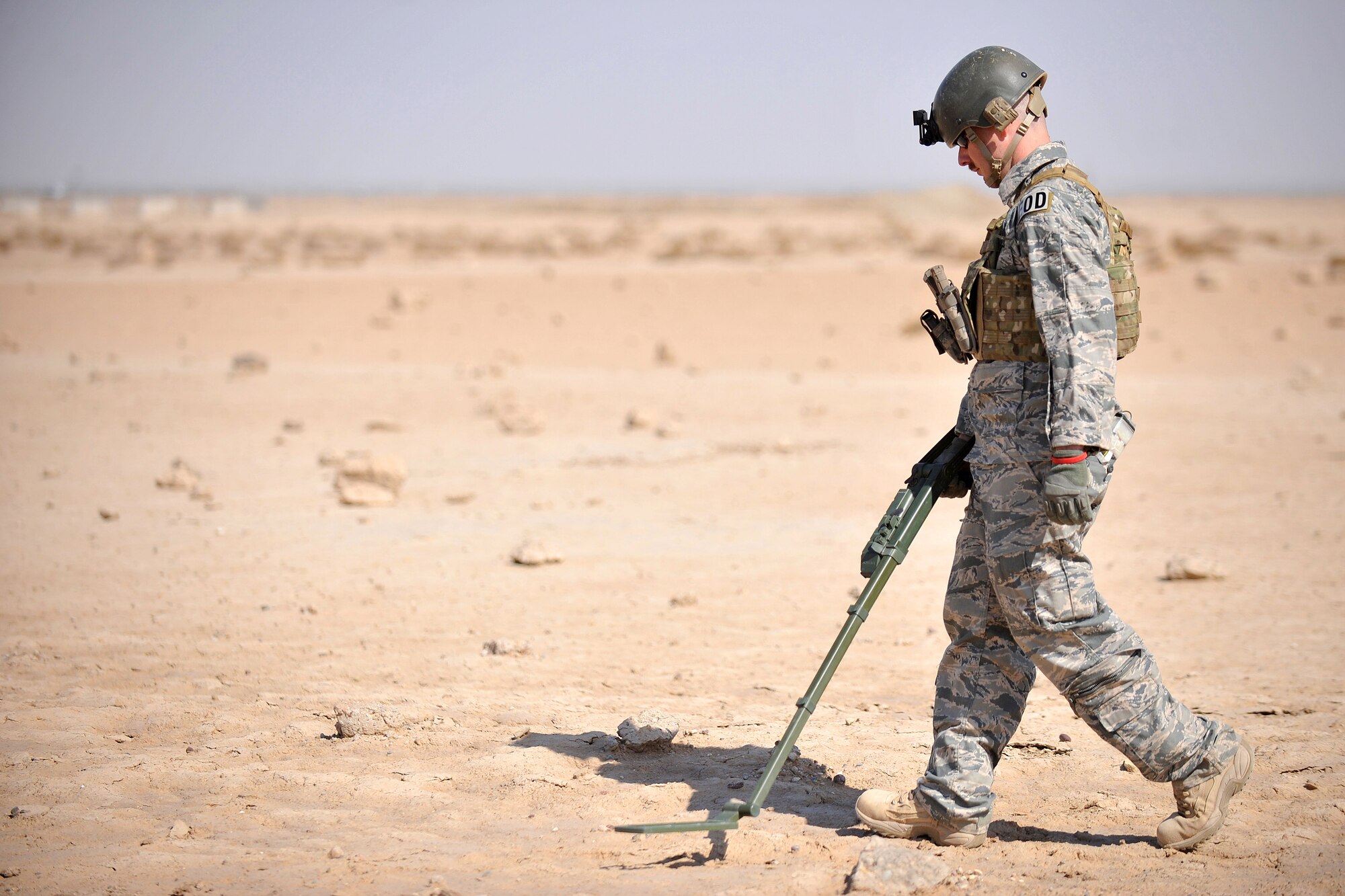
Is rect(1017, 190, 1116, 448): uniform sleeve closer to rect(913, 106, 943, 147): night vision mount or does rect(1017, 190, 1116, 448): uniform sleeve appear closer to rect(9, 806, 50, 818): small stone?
rect(913, 106, 943, 147): night vision mount

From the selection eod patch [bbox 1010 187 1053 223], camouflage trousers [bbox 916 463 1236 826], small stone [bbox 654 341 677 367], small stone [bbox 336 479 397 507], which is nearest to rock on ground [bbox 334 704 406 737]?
camouflage trousers [bbox 916 463 1236 826]

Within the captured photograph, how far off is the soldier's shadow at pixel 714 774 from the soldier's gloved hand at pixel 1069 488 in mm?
1061

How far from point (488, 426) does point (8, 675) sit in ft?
18.2

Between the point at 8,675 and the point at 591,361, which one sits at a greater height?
the point at 591,361

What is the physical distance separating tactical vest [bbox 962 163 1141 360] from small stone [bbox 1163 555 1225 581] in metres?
3.24

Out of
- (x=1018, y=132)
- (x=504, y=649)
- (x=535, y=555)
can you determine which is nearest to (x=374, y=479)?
(x=535, y=555)

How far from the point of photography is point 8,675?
14.2 ft

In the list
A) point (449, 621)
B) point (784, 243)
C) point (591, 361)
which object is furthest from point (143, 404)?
point (784, 243)

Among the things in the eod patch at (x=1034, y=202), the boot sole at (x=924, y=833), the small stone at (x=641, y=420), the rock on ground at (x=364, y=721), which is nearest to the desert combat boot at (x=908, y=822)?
the boot sole at (x=924, y=833)

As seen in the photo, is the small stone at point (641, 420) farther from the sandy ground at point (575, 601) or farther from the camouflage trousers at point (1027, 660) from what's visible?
the camouflage trousers at point (1027, 660)

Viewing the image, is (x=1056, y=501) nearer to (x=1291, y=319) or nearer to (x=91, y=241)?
(x=1291, y=319)

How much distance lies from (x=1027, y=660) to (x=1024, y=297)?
920mm

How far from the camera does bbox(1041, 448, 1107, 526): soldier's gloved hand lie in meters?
2.67

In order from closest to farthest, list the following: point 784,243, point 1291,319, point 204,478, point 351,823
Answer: point 351,823
point 204,478
point 1291,319
point 784,243
